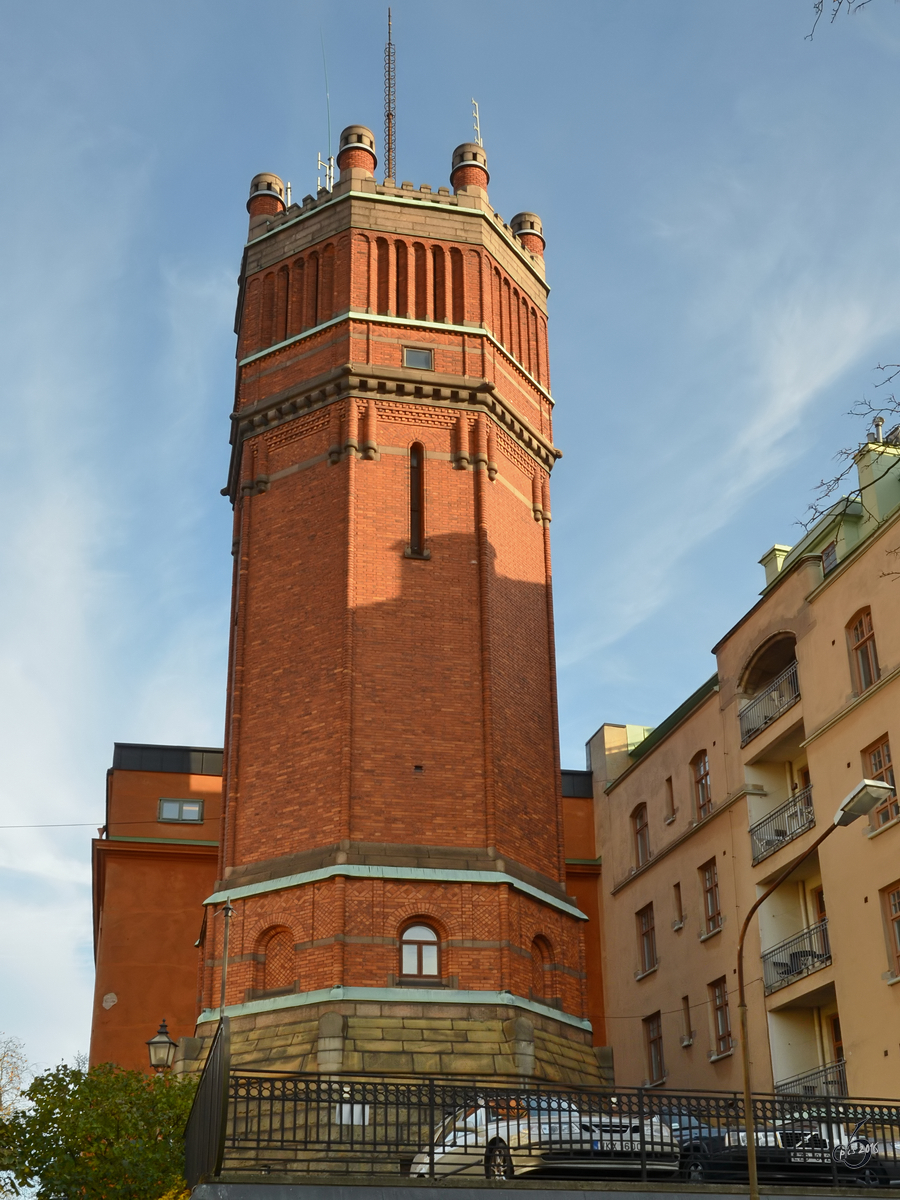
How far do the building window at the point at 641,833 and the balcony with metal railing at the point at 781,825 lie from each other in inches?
273

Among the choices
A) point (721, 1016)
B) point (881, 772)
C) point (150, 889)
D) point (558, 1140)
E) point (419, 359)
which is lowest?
point (558, 1140)

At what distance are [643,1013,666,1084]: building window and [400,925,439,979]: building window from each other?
445 inches

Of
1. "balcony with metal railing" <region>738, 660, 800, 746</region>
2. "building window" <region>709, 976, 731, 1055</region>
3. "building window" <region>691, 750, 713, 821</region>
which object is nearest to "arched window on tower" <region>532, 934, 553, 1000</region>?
"building window" <region>709, 976, 731, 1055</region>

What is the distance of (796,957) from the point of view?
31.7 metres

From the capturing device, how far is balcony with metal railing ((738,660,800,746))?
33.8m

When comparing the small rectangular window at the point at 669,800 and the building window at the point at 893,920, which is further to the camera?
the small rectangular window at the point at 669,800

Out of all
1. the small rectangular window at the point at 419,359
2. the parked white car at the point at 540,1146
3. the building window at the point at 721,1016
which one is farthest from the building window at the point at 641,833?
the parked white car at the point at 540,1146

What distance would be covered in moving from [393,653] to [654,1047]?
14.0m

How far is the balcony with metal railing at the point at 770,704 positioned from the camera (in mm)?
33812

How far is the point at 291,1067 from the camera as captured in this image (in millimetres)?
26938

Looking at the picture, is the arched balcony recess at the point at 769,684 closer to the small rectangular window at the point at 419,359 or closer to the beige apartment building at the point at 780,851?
the beige apartment building at the point at 780,851

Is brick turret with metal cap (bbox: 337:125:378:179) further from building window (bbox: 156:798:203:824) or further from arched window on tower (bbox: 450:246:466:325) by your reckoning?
building window (bbox: 156:798:203:824)

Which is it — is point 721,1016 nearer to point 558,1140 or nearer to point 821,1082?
point 821,1082

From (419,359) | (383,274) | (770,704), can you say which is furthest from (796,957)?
(383,274)
